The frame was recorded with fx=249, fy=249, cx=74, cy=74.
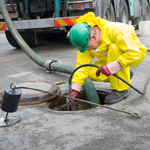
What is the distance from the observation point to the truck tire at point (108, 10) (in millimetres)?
5800

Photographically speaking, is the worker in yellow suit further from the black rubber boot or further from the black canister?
the black canister

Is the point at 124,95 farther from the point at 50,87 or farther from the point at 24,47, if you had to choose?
the point at 24,47

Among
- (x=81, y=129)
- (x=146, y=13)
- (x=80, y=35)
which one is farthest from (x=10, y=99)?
(x=146, y=13)

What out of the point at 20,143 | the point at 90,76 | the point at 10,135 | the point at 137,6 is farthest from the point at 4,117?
the point at 137,6

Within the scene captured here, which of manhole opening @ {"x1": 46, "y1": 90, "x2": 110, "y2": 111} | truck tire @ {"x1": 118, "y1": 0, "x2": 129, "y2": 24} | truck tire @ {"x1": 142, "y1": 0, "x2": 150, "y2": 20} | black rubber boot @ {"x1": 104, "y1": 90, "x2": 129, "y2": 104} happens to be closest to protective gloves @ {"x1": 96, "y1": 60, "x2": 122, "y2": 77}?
black rubber boot @ {"x1": 104, "y1": 90, "x2": 129, "y2": 104}

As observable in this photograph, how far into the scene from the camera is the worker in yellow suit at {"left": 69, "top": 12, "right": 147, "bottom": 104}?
211 cm

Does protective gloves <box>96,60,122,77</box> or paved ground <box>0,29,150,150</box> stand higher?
protective gloves <box>96,60,122,77</box>

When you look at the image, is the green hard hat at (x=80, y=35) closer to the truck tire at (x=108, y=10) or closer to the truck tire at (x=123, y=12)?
the truck tire at (x=108, y=10)

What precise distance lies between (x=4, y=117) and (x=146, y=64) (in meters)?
2.60

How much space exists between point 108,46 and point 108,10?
4289 millimetres

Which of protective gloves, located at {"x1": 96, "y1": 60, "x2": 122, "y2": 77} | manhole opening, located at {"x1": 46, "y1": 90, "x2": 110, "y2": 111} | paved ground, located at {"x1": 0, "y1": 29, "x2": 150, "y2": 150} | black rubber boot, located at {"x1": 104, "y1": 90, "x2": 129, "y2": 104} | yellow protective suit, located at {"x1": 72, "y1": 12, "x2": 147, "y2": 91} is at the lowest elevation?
manhole opening, located at {"x1": 46, "y1": 90, "x2": 110, "y2": 111}

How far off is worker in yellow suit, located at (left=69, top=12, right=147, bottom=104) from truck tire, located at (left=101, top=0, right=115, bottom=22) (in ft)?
11.6

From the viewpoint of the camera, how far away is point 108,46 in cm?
231

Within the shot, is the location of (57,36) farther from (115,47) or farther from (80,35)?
(80,35)
